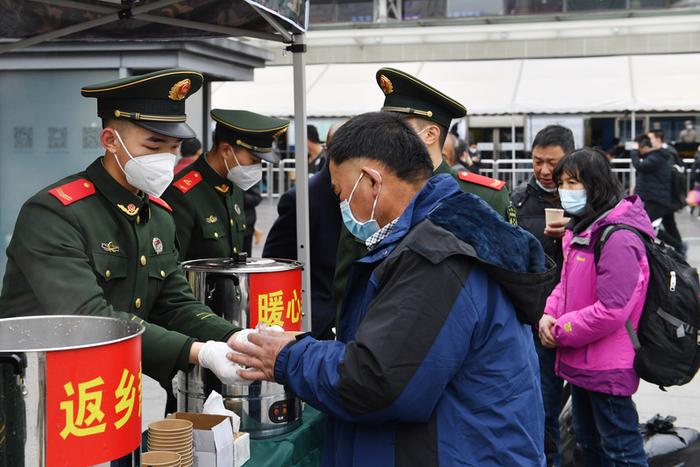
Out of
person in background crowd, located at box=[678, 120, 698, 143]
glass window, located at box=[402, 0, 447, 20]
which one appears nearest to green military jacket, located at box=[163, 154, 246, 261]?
person in background crowd, located at box=[678, 120, 698, 143]

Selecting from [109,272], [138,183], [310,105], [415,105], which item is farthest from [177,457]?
[310,105]

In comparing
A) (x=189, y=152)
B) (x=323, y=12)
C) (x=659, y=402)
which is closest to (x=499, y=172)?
(x=323, y=12)

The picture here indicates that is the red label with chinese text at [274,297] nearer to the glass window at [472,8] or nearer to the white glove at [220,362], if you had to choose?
the white glove at [220,362]

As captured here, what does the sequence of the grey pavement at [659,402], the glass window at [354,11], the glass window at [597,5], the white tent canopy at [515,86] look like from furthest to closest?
1. the glass window at [354,11]
2. the glass window at [597,5]
3. the white tent canopy at [515,86]
4. the grey pavement at [659,402]

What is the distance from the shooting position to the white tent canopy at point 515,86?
60.7 ft

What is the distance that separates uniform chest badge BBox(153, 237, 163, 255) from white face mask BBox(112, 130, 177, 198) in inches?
7.8

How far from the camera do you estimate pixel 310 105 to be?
20.0m

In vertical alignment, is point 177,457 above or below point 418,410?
below

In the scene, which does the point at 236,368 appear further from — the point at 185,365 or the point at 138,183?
the point at 138,183

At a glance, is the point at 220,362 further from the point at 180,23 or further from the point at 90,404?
the point at 180,23

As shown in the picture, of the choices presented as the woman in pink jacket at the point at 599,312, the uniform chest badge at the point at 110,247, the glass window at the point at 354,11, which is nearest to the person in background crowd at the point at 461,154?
the woman in pink jacket at the point at 599,312

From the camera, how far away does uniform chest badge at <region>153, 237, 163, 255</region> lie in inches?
120

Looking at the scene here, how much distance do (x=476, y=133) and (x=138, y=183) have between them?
19.5 m

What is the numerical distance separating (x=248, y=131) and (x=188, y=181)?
36 cm
